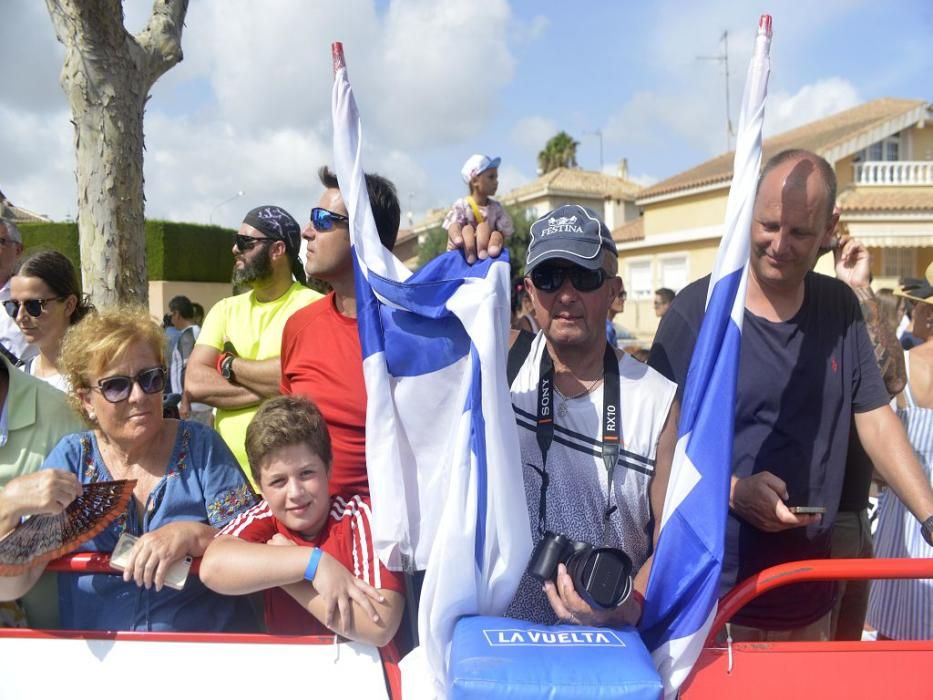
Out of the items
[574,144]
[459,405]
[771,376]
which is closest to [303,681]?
[459,405]

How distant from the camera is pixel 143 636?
2137 mm

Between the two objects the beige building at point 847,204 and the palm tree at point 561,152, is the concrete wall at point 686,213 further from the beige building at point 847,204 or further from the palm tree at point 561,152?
the palm tree at point 561,152

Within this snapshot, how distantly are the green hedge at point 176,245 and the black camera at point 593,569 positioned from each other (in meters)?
19.6

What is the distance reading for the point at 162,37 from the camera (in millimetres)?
5676

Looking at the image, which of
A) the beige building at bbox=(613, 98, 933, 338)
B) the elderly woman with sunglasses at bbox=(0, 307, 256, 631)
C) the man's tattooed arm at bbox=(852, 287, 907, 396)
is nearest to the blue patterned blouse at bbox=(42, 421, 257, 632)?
the elderly woman with sunglasses at bbox=(0, 307, 256, 631)

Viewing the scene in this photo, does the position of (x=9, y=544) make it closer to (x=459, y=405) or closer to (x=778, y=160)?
(x=459, y=405)

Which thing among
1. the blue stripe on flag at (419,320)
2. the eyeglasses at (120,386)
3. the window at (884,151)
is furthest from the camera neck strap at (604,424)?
the window at (884,151)

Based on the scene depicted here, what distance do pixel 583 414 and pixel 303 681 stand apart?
109 cm

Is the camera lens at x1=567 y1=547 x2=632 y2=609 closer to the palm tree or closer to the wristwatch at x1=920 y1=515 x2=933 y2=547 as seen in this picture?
the wristwatch at x1=920 y1=515 x2=933 y2=547

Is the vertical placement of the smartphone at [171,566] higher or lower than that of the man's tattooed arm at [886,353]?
lower

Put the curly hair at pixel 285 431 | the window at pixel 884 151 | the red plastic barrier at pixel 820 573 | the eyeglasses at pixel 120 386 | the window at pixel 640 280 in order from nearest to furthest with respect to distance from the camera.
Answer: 1. the red plastic barrier at pixel 820 573
2. the curly hair at pixel 285 431
3. the eyeglasses at pixel 120 386
4. the window at pixel 884 151
5. the window at pixel 640 280

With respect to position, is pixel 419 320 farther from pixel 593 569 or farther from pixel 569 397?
pixel 593 569

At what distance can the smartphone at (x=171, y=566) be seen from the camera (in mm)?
2145

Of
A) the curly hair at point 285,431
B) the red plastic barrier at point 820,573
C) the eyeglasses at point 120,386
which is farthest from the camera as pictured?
the eyeglasses at point 120,386
